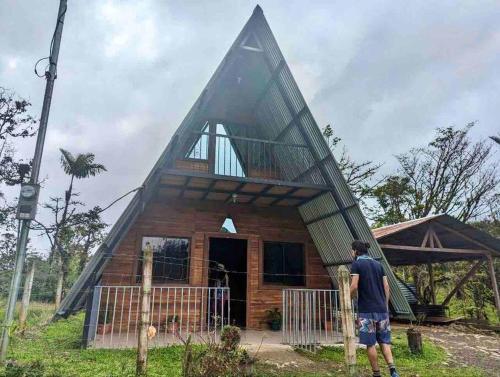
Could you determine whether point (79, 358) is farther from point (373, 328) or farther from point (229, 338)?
point (373, 328)

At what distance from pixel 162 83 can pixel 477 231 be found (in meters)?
13.8

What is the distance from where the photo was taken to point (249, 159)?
9.70 meters

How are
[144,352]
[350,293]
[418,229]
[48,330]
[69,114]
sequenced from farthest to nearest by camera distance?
[69,114]
[418,229]
[48,330]
[350,293]
[144,352]

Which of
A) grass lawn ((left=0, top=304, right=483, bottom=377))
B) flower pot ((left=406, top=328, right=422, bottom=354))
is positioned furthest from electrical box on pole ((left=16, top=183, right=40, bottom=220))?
flower pot ((left=406, top=328, right=422, bottom=354))

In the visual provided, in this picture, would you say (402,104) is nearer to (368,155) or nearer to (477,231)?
(368,155)

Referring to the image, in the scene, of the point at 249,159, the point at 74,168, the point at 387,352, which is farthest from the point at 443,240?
the point at 74,168

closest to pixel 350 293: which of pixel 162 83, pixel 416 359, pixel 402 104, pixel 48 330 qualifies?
pixel 416 359

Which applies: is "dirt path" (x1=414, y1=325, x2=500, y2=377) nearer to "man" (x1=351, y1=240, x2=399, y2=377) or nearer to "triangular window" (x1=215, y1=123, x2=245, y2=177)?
"man" (x1=351, y1=240, x2=399, y2=377)

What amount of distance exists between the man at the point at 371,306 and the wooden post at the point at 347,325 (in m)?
0.22

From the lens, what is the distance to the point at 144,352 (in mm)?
Answer: 3613

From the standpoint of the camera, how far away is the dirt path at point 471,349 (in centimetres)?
572

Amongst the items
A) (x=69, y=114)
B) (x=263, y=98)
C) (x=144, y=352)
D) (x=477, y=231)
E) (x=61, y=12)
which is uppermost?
(x=69, y=114)

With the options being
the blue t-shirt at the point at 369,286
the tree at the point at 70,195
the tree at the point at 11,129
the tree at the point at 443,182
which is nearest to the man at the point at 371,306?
the blue t-shirt at the point at 369,286

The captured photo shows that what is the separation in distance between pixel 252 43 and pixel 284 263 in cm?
613
